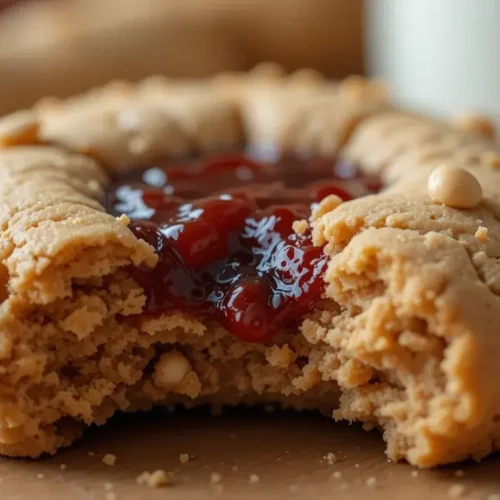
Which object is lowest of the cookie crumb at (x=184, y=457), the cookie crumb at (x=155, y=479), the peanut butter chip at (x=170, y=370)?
the cookie crumb at (x=184, y=457)

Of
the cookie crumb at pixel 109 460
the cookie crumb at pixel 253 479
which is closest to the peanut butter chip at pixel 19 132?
the cookie crumb at pixel 109 460

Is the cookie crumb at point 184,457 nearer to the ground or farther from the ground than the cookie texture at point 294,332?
nearer to the ground

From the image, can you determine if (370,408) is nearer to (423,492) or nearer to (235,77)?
(423,492)

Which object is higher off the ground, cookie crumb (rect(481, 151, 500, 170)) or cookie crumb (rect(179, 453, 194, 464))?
cookie crumb (rect(481, 151, 500, 170))

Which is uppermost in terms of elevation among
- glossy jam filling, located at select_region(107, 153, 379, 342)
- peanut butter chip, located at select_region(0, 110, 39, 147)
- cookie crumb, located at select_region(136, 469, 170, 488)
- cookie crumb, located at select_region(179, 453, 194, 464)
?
peanut butter chip, located at select_region(0, 110, 39, 147)

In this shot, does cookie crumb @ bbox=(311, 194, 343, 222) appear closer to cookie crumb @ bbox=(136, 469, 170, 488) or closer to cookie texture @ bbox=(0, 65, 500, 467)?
cookie texture @ bbox=(0, 65, 500, 467)

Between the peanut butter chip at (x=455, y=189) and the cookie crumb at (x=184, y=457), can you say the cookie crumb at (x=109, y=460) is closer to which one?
the cookie crumb at (x=184, y=457)

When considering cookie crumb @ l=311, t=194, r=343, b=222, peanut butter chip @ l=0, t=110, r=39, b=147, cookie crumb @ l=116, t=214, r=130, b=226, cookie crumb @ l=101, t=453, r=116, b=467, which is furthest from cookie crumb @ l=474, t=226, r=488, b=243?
peanut butter chip @ l=0, t=110, r=39, b=147

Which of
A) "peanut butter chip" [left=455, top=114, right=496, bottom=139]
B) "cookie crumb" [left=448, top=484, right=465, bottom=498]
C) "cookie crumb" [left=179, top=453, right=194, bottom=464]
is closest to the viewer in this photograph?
"cookie crumb" [left=448, top=484, right=465, bottom=498]
